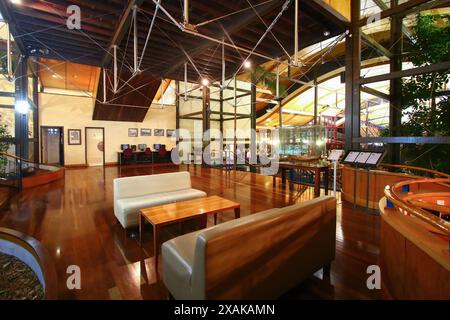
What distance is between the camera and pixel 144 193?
11.1 feet

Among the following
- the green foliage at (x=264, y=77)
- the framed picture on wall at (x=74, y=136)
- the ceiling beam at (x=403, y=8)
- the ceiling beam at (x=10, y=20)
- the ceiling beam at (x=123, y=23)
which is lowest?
the framed picture on wall at (x=74, y=136)

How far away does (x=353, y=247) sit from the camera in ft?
8.32

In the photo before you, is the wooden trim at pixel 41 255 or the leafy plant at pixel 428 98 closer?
the wooden trim at pixel 41 255

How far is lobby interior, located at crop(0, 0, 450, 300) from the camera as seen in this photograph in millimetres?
1519

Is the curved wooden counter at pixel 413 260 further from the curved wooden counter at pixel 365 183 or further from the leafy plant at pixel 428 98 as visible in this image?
the leafy plant at pixel 428 98

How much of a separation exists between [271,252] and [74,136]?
1115 cm

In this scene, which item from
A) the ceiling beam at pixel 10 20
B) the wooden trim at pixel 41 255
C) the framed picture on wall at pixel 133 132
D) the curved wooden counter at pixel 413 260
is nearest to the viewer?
the curved wooden counter at pixel 413 260

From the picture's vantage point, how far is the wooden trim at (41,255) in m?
1.75

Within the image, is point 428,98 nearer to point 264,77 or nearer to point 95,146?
point 264,77

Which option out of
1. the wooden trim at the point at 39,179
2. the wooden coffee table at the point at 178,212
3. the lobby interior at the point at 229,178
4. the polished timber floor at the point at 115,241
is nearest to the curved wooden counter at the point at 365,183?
the lobby interior at the point at 229,178

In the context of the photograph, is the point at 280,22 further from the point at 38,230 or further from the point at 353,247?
the point at 38,230

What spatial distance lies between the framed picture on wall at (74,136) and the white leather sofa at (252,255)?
10478 mm
